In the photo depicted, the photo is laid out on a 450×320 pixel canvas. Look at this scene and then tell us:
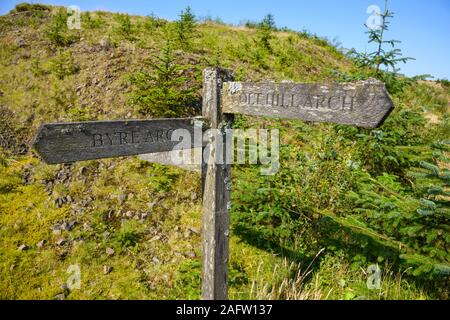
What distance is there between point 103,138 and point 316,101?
5.77 feet

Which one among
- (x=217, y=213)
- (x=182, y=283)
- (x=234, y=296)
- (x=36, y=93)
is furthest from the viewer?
(x=36, y=93)

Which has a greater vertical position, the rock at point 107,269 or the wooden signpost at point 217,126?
the wooden signpost at point 217,126

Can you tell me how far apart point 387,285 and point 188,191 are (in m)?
3.61

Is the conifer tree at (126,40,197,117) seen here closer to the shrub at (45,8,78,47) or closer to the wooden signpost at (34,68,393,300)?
the wooden signpost at (34,68,393,300)

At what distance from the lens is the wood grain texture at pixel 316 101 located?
2.19 meters

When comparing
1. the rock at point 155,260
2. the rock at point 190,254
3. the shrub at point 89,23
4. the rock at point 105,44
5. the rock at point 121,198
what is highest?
the shrub at point 89,23

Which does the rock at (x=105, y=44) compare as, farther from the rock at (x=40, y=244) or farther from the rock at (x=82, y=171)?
the rock at (x=40, y=244)

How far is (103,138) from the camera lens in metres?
2.52

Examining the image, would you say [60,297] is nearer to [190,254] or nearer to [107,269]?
[107,269]

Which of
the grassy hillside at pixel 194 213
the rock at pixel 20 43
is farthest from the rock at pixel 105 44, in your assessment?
the rock at pixel 20 43

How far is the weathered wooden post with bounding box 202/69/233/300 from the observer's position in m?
3.14

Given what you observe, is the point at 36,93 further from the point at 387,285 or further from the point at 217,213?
the point at 387,285
